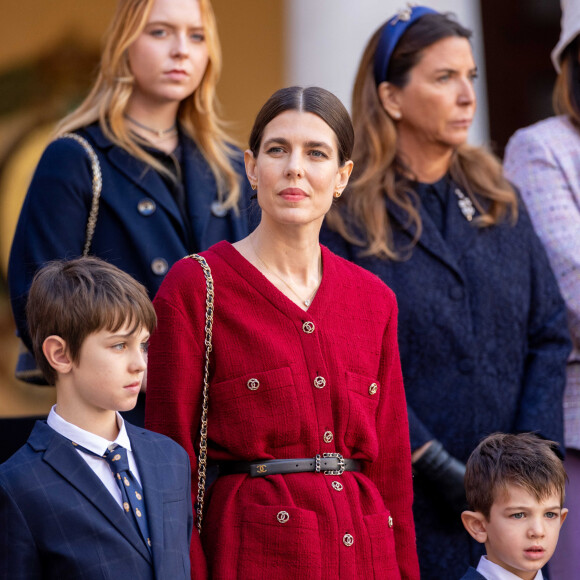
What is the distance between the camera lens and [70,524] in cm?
259

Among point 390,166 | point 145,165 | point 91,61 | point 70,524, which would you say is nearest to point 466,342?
point 390,166

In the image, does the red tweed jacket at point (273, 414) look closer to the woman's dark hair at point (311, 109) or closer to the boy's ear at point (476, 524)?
the boy's ear at point (476, 524)

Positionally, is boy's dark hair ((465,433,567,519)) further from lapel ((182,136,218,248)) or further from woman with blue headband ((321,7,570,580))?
lapel ((182,136,218,248))

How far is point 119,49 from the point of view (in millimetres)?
3961

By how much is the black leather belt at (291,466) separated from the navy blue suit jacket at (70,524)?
0.99 feet

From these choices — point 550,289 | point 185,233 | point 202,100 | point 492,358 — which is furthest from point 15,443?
point 550,289

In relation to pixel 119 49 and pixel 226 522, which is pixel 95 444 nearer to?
pixel 226 522

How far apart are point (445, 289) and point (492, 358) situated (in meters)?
0.28

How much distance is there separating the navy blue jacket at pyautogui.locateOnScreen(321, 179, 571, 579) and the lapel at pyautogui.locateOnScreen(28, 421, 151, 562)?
1.39 meters

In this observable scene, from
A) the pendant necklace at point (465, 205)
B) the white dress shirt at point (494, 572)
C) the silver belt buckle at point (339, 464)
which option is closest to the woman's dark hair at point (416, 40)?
the pendant necklace at point (465, 205)

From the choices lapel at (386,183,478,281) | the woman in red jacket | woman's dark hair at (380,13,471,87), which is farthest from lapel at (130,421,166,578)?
woman's dark hair at (380,13,471,87)

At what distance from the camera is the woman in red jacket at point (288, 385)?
2.96m

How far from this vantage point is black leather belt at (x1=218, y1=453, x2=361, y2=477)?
3008 millimetres

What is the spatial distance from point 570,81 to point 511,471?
1998 millimetres
